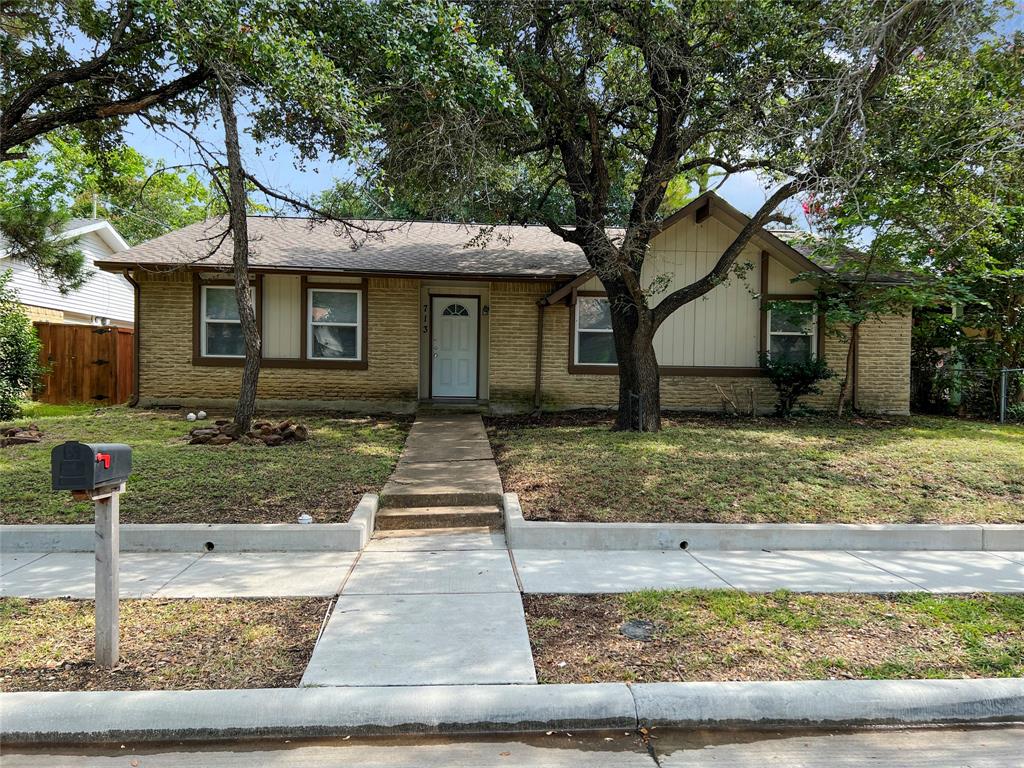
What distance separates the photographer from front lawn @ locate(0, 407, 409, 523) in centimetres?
610

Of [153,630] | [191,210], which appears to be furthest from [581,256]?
[191,210]

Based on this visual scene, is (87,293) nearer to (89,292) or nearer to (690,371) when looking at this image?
(89,292)

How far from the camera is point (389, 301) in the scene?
1298 centimetres

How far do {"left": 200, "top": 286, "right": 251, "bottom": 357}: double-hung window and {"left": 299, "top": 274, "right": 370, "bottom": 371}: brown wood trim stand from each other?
1.24 meters

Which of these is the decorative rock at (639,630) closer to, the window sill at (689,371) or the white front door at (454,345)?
the window sill at (689,371)

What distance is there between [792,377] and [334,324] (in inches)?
360

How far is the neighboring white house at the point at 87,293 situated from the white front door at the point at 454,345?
11009mm

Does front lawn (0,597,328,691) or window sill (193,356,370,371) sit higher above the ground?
window sill (193,356,370,371)

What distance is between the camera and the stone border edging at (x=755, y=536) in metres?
5.78

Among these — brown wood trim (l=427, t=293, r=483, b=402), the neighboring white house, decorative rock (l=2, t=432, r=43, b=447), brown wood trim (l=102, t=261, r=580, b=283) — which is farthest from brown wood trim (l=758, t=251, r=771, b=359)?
the neighboring white house

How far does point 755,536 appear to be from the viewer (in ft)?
19.3

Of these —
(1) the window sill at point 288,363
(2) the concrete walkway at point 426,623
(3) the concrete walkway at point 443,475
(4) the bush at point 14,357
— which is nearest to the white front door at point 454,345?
(1) the window sill at point 288,363

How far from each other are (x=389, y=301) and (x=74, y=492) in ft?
33.0

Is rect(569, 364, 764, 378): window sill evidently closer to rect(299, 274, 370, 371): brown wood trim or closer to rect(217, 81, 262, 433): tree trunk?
rect(299, 274, 370, 371): brown wood trim
